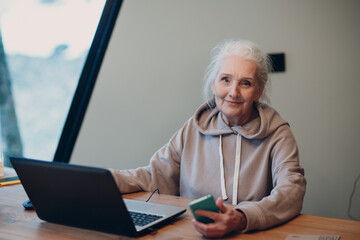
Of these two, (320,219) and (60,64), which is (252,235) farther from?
(60,64)

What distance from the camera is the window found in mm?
2783

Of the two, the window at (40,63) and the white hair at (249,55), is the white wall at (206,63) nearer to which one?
the window at (40,63)

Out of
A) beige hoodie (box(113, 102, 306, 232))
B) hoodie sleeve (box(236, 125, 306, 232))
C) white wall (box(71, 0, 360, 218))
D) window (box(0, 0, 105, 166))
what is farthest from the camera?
window (box(0, 0, 105, 166))

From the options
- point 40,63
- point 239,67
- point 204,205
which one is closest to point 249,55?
point 239,67

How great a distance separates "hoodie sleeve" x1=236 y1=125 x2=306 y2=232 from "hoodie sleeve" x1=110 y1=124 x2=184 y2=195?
1.42 feet

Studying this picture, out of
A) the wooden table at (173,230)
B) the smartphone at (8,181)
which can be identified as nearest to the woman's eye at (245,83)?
the wooden table at (173,230)

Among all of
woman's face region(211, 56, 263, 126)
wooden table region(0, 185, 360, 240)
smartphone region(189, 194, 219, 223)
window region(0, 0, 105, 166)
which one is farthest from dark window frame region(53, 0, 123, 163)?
smartphone region(189, 194, 219, 223)

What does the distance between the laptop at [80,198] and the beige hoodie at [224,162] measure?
16.1 inches

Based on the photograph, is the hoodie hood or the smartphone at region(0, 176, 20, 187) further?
the smartphone at region(0, 176, 20, 187)

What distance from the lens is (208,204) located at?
3.37 ft

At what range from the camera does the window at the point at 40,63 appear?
278 centimetres

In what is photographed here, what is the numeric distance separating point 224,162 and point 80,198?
2.43 ft

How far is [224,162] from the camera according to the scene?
1.64 m

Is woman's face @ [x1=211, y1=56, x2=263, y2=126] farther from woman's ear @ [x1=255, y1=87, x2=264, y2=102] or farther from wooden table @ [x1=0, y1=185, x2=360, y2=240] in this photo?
wooden table @ [x1=0, y1=185, x2=360, y2=240]
